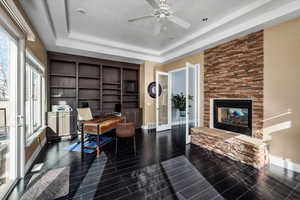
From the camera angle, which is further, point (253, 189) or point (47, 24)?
point (47, 24)

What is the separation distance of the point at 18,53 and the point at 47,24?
91 centimetres

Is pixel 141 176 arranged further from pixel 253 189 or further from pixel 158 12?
pixel 158 12

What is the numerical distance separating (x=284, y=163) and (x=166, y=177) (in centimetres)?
221

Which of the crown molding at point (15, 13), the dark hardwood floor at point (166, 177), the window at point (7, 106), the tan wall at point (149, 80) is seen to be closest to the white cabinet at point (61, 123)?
the dark hardwood floor at point (166, 177)

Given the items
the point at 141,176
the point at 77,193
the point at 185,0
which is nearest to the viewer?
the point at 77,193

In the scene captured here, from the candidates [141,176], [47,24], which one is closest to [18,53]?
[47,24]

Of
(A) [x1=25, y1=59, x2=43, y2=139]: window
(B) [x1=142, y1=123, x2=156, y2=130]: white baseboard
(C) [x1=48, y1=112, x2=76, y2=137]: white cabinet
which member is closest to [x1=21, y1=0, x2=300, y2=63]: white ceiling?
(A) [x1=25, y1=59, x2=43, y2=139]: window

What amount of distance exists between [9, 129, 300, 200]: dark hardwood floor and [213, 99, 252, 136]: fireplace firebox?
2.87 ft

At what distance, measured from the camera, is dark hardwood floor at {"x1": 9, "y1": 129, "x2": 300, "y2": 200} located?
1.72 meters

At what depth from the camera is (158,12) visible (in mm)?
2131

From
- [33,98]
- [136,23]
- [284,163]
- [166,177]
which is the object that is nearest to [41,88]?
[33,98]

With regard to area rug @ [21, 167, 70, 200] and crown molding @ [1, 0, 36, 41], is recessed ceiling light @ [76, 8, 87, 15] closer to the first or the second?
crown molding @ [1, 0, 36, 41]

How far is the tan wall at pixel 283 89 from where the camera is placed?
7.52 ft

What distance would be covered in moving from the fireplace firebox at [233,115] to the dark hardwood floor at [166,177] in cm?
87
